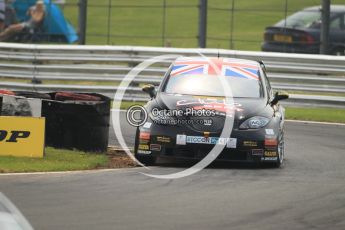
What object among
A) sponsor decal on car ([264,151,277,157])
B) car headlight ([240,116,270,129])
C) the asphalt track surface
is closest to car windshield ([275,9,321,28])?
Answer: the asphalt track surface

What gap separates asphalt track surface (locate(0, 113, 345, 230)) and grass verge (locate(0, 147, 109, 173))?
44cm

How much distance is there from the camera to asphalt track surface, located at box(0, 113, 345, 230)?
8.05 m

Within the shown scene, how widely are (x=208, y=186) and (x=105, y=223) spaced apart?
2.48 metres

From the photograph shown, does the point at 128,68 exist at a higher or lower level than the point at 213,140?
higher

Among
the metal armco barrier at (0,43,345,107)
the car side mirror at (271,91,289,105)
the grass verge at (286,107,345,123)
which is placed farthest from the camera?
the metal armco barrier at (0,43,345,107)

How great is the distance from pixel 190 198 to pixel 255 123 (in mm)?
2743

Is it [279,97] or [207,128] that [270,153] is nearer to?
[207,128]

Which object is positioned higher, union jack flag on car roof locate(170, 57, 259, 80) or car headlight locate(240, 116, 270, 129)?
union jack flag on car roof locate(170, 57, 259, 80)

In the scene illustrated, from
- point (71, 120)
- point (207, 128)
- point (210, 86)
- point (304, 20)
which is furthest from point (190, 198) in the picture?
point (304, 20)

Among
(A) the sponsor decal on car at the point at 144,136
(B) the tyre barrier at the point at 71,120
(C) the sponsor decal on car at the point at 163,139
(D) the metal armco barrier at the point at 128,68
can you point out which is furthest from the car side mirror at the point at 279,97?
(D) the metal armco barrier at the point at 128,68

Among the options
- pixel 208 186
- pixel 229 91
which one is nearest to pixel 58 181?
pixel 208 186

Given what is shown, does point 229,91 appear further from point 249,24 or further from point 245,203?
point 249,24

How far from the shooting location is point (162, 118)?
465 inches

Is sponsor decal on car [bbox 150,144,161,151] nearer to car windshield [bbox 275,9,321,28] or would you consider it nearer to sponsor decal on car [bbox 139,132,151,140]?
sponsor decal on car [bbox 139,132,151,140]
